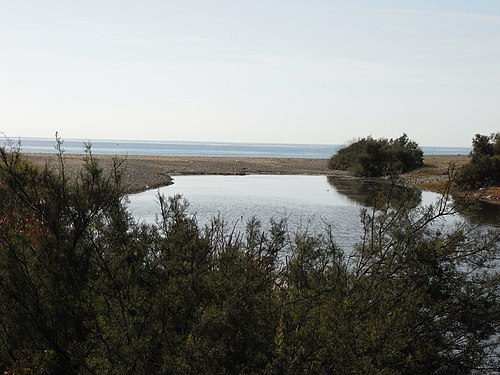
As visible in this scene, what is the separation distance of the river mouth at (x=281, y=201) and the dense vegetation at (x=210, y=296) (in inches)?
572

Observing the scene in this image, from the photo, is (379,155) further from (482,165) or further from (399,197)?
(399,197)

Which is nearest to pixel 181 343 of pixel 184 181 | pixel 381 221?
pixel 381 221

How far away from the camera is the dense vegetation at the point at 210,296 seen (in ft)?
26.2

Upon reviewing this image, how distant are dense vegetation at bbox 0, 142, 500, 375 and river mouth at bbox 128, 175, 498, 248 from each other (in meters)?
14.5

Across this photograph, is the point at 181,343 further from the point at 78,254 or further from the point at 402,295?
the point at 402,295

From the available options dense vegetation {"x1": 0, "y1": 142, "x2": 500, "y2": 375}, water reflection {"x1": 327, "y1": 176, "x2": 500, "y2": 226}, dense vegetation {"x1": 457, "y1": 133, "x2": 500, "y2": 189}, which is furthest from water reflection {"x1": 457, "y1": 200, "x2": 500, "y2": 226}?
dense vegetation {"x1": 457, "y1": 133, "x2": 500, "y2": 189}

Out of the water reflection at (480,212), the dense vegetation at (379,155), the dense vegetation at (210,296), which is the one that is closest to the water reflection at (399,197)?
the water reflection at (480,212)

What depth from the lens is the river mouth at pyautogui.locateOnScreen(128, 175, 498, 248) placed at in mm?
35781

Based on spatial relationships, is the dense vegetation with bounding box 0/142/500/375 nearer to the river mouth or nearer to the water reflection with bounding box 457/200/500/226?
the water reflection with bounding box 457/200/500/226

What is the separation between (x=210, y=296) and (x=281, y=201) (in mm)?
41116

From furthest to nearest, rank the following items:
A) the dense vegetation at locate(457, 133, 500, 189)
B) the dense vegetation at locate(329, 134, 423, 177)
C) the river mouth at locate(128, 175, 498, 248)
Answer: the dense vegetation at locate(329, 134, 423, 177), the dense vegetation at locate(457, 133, 500, 189), the river mouth at locate(128, 175, 498, 248)

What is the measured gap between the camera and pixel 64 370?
948cm

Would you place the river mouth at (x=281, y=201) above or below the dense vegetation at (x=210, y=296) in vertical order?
below

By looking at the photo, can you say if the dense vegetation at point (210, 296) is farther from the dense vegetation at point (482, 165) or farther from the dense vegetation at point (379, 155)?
the dense vegetation at point (379, 155)
